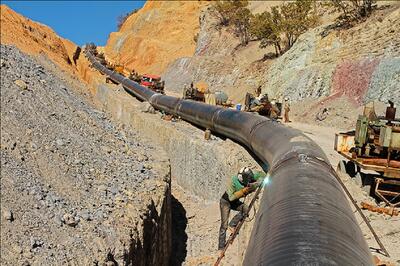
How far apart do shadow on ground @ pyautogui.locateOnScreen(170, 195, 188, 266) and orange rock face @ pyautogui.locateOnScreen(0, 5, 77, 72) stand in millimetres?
18043

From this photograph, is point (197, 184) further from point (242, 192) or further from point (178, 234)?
point (242, 192)

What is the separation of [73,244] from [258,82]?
26.7 m

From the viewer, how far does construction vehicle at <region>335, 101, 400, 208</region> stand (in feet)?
28.7

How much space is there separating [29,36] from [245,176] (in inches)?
1224

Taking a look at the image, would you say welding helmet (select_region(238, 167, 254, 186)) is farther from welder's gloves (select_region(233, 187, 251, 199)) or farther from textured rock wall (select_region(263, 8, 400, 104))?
textured rock wall (select_region(263, 8, 400, 104))

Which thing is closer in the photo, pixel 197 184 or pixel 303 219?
pixel 303 219

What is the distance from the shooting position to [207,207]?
14.4m

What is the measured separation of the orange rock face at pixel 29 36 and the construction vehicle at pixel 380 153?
78.2 feet

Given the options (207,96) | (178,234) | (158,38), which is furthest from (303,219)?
(158,38)

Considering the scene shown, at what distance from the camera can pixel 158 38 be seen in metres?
70.6

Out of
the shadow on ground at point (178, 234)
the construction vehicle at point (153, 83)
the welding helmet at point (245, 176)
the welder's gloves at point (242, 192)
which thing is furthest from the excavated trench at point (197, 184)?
the construction vehicle at point (153, 83)

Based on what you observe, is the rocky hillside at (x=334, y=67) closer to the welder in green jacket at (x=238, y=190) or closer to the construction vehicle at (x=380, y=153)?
the construction vehicle at (x=380, y=153)

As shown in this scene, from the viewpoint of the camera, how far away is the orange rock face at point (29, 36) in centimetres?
3058

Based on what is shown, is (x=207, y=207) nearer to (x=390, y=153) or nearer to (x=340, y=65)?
(x=390, y=153)
